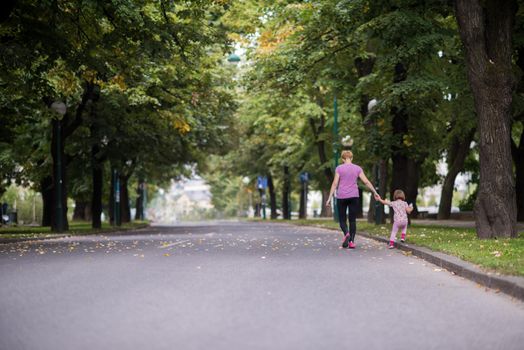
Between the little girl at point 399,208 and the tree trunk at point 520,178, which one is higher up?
the tree trunk at point 520,178

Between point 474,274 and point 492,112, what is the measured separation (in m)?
6.78

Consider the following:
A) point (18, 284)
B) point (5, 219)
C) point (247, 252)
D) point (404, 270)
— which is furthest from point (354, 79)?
point (5, 219)

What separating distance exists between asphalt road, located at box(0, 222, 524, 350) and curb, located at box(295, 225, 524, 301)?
147 millimetres

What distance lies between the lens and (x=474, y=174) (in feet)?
150

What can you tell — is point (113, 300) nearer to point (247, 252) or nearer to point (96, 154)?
point (247, 252)

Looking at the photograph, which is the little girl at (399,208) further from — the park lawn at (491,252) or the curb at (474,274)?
the curb at (474,274)

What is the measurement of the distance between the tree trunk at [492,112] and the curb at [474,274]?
2.08 meters

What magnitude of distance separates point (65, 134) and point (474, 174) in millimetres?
24959

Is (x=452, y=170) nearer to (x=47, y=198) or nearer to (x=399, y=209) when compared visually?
(x=47, y=198)

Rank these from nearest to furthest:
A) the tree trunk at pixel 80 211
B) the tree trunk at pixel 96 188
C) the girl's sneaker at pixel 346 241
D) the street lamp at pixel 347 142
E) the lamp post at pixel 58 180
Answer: the girl's sneaker at pixel 346 241, the lamp post at pixel 58 180, the street lamp at pixel 347 142, the tree trunk at pixel 96 188, the tree trunk at pixel 80 211

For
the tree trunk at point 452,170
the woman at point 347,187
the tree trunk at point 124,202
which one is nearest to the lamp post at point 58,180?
the woman at point 347,187

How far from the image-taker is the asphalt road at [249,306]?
634 centimetres

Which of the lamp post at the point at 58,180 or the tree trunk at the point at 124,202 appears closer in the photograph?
the lamp post at the point at 58,180

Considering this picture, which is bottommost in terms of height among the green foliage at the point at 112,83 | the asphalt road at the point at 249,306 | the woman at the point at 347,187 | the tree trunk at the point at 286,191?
the asphalt road at the point at 249,306
